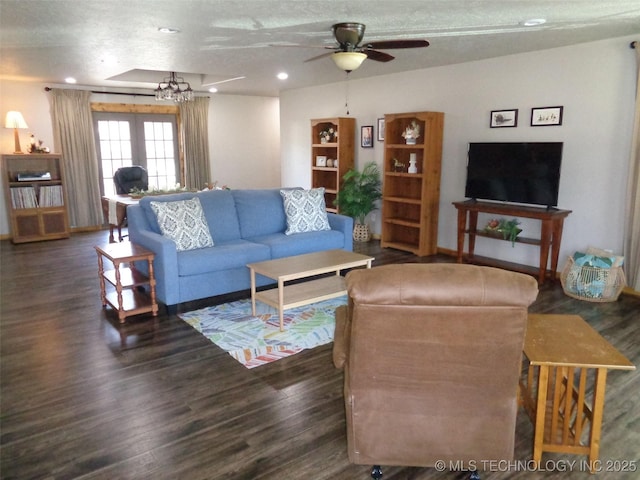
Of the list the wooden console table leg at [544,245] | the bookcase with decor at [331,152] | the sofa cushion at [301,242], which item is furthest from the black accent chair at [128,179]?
the wooden console table leg at [544,245]

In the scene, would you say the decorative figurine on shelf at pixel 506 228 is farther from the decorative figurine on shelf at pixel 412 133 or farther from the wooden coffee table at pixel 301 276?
the wooden coffee table at pixel 301 276

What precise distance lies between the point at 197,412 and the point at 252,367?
57 cm

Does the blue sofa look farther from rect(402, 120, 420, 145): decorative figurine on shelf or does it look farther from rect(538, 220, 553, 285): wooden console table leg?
rect(538, 220, 553, 285): wooden console table leg

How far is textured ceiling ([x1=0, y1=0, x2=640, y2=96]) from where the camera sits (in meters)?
3.14

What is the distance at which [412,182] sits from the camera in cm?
643

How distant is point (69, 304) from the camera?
4262 mm

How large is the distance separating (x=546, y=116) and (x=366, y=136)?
270 cm

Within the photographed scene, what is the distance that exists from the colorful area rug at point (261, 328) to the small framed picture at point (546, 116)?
2.84 metres

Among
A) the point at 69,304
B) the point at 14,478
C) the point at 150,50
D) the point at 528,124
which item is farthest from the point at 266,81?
the point at 14,478

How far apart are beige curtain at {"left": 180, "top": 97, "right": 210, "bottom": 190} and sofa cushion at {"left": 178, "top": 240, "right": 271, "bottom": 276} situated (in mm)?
4853

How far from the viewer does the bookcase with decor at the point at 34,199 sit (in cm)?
683

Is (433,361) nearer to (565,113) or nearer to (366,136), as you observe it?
(565,113)

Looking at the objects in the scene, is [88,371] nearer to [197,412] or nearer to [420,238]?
[197,412]

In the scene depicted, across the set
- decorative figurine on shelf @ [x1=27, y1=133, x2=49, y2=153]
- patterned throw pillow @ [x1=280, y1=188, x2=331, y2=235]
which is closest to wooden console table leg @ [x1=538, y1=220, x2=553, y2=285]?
patterned throw pillow @ [x1=280, y1=188, x2=331, y2=235]
